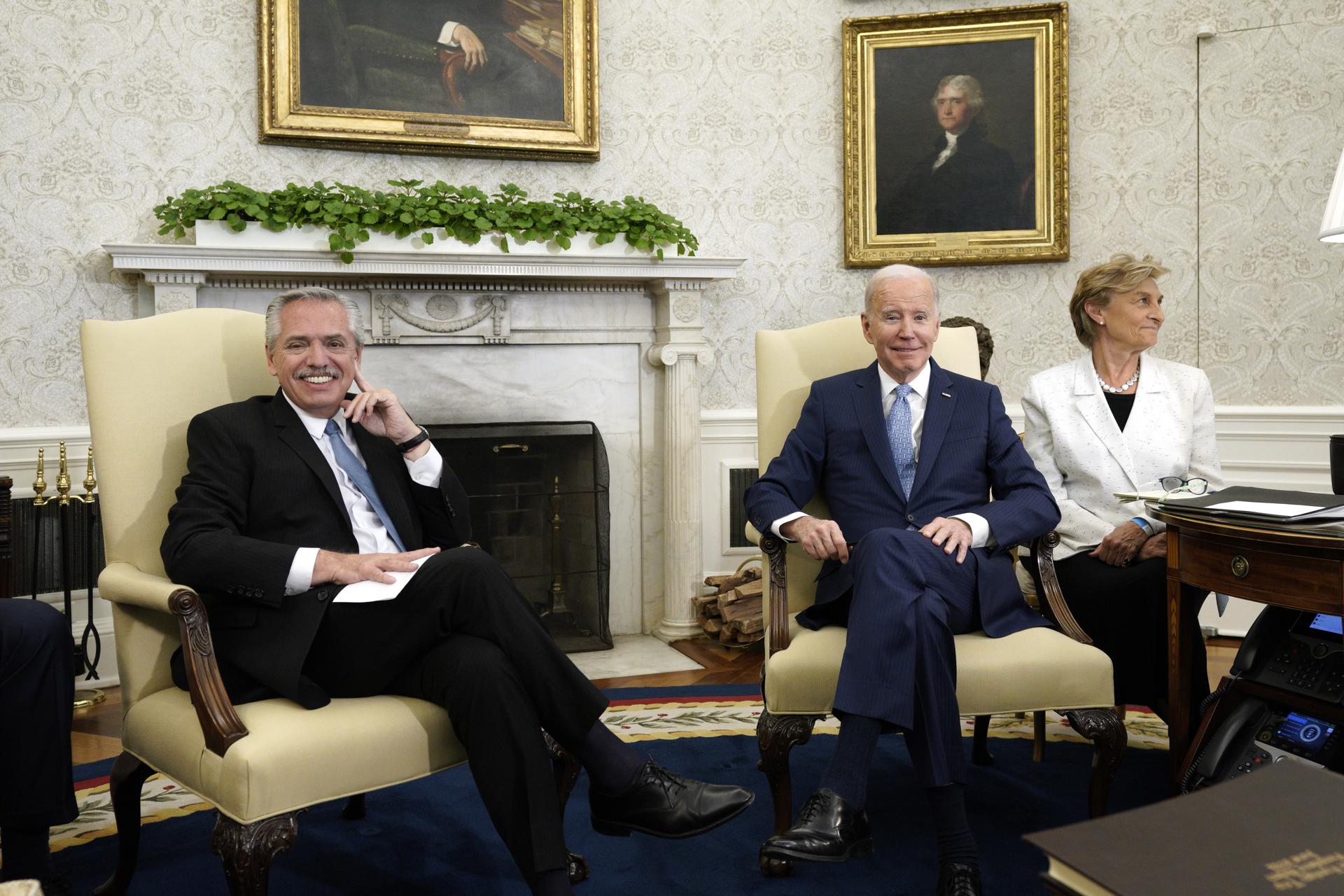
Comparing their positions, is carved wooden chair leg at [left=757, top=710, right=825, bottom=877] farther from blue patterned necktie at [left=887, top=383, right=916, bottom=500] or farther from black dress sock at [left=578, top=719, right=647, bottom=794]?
blue patterned necktie at [left=887, top=383, right=916, bottom=500]

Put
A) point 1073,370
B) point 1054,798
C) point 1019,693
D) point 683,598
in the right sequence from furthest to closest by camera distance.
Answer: point 683,598, point 1073,370, point 1054,798, point 1019,693

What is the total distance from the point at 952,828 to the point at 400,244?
3116 millimetres

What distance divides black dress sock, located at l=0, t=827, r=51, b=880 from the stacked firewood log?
9.31 feet

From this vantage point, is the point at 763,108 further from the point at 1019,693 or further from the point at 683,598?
the point at 1019,693

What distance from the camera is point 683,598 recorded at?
Answer: 477 centimetres

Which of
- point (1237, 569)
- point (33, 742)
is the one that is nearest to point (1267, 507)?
point (1237, 569)

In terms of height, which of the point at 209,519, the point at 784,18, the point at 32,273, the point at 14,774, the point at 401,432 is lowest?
the point at 14,774

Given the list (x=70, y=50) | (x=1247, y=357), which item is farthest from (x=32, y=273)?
(x=1247, y=357)

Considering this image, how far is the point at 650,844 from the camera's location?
2.56 metres

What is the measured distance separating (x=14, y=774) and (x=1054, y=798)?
2447mm

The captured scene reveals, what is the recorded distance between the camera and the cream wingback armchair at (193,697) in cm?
184

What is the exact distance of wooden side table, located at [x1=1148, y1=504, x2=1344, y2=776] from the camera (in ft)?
6.93

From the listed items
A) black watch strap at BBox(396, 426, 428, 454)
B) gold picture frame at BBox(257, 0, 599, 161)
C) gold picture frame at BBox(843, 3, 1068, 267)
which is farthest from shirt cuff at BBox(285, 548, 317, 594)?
gold picture frame at BBox(843, 3, 1068, 267)

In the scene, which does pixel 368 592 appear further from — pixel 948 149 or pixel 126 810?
pixel 948 149
